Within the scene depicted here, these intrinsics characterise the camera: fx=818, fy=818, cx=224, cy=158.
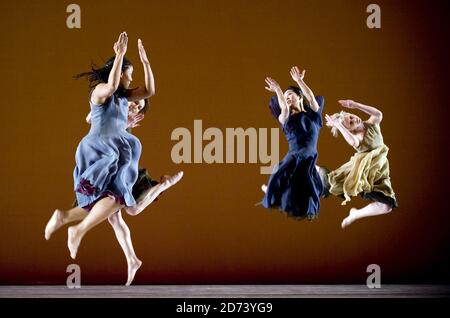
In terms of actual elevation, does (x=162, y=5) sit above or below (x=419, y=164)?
above

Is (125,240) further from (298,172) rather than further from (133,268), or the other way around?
(298,172)

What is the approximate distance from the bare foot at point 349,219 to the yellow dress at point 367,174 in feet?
0.46

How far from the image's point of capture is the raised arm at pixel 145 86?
5480 mm

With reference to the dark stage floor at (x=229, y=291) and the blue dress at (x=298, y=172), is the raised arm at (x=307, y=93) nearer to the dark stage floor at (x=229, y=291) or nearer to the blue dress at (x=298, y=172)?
the blue dress at (x=298, y=172)

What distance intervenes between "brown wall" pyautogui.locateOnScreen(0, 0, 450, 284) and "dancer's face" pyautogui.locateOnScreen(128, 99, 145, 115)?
234mm

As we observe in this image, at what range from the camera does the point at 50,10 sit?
5.98 metres

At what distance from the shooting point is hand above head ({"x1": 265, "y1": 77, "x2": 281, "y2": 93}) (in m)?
5.74

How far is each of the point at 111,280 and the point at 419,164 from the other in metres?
2.45

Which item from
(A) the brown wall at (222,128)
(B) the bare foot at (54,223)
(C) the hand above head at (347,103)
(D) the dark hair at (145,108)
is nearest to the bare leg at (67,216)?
(B) the bare foot at (54,223)

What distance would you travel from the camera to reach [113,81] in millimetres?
5293

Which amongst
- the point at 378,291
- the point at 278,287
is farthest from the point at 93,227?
the point at 378,291

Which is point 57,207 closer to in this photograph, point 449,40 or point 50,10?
point 50,10

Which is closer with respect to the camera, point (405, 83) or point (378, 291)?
point (378, 291)

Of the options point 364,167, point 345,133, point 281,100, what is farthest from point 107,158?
point 364,167
